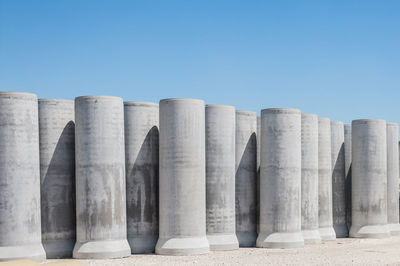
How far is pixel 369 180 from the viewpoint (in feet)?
97.7

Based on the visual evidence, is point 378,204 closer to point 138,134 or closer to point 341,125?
point 341,125

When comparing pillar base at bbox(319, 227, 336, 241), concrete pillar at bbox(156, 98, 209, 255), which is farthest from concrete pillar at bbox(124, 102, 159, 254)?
pillar base at bbox(319, 227, 336, 241)

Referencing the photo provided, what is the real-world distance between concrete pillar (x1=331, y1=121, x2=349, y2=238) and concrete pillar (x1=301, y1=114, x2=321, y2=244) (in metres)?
3.46

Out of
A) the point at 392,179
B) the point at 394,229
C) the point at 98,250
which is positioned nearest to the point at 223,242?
the point at 98,250

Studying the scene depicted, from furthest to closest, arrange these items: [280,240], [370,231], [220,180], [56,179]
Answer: [370,231], [280,240], [220,180], [56,179]

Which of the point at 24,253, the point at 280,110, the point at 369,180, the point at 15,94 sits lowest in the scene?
the point at 24,253

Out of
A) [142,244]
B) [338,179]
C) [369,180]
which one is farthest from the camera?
[338,179]

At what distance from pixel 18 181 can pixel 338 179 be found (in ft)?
57.0

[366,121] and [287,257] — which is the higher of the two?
[366,121]

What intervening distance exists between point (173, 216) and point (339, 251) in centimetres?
718

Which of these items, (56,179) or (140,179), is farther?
(140,179)

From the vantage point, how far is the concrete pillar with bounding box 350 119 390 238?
29609 millimetres

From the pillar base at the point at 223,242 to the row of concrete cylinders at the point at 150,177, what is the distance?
44 mm

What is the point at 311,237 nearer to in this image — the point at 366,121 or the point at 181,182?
the point at 366,121
